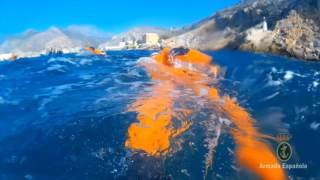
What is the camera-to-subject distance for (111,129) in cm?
1277

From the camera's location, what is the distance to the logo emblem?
10887mm

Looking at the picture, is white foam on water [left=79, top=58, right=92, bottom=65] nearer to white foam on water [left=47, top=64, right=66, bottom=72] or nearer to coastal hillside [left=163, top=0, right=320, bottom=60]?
white foam on water [left=47, top=64, right=66, bottom=72]

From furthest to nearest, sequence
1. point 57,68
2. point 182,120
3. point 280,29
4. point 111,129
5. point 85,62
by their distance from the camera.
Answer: point 280,29 < point 85,62 < point 57,68 < point 182,120 < point 111,129

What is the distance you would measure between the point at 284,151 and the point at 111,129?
4863 millimetres

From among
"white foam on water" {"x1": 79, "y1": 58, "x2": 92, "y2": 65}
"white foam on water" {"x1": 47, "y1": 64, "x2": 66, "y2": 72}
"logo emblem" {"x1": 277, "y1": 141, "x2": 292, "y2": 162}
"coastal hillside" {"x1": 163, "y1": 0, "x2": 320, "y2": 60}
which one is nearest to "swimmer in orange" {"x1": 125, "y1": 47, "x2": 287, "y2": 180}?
"logo emblem" {"x1": 277, "y1": 141, "x2": 292, "y2": 162}

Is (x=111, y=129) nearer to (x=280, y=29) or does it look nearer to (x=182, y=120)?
(x=182, y=120)

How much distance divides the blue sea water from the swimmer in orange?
27cm

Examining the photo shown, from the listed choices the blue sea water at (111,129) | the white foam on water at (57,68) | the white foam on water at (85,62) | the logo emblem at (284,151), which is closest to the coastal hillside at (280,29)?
the white foam on water at (85,62)

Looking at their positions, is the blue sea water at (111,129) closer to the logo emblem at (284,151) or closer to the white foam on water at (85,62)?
the logo emblem at (284,151)

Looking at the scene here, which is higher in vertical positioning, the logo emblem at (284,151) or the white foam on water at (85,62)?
the logo emblem at (284,151)

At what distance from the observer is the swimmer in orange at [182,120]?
10.7m

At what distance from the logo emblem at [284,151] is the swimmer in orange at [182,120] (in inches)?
10.8

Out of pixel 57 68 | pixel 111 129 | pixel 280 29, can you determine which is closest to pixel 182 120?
pixel 111 129

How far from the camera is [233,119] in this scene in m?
13.4
